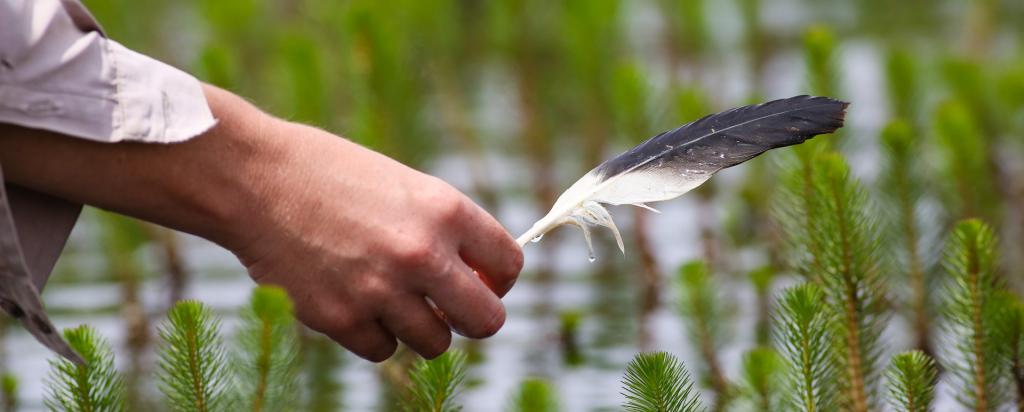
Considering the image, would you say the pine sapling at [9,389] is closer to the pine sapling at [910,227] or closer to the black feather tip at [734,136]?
the black feather tip at [734,136]

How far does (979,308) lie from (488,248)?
0.95 meters

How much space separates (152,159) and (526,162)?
410 centimetres

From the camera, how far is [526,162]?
19.2 ft

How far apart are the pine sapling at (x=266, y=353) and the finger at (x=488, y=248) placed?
0.23 m

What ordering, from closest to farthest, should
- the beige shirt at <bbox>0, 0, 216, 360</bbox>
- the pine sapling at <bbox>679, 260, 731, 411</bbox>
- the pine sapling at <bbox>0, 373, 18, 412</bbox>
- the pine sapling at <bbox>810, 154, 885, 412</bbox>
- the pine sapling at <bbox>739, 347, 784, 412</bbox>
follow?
the beige shirt at <bbox>0, 0, 216, 360</bbox>
the pine sapling at <bbox>739, 347, 784, 412</bbox>
the pine sapling at <bbox>810, 154, 885, 412</bbox>
the pine sapling at <bbox>0, 373, 18, 412</bbox>
the pine sapling at <bbox>679, 260, 731, 411</bbox>

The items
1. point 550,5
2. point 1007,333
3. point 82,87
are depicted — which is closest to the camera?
point 82,87

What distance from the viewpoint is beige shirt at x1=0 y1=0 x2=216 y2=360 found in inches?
67.0

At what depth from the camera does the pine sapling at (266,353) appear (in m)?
1.92

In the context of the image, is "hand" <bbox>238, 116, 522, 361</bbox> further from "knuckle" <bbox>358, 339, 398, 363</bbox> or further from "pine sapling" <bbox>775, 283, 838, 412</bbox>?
"pine sapling" <bbox>775, 283, 838, 412</bbox>

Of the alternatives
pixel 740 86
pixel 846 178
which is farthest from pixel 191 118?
pixel 740 86

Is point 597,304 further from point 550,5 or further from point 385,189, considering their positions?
point 385,189

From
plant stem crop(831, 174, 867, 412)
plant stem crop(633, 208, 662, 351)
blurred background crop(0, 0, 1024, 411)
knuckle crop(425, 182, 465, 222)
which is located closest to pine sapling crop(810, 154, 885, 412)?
plant stem crop(831, 174, 867, 412)

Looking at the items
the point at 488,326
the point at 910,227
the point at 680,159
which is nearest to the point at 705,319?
the point at 910,227

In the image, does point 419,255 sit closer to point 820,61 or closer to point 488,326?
point 488,326
